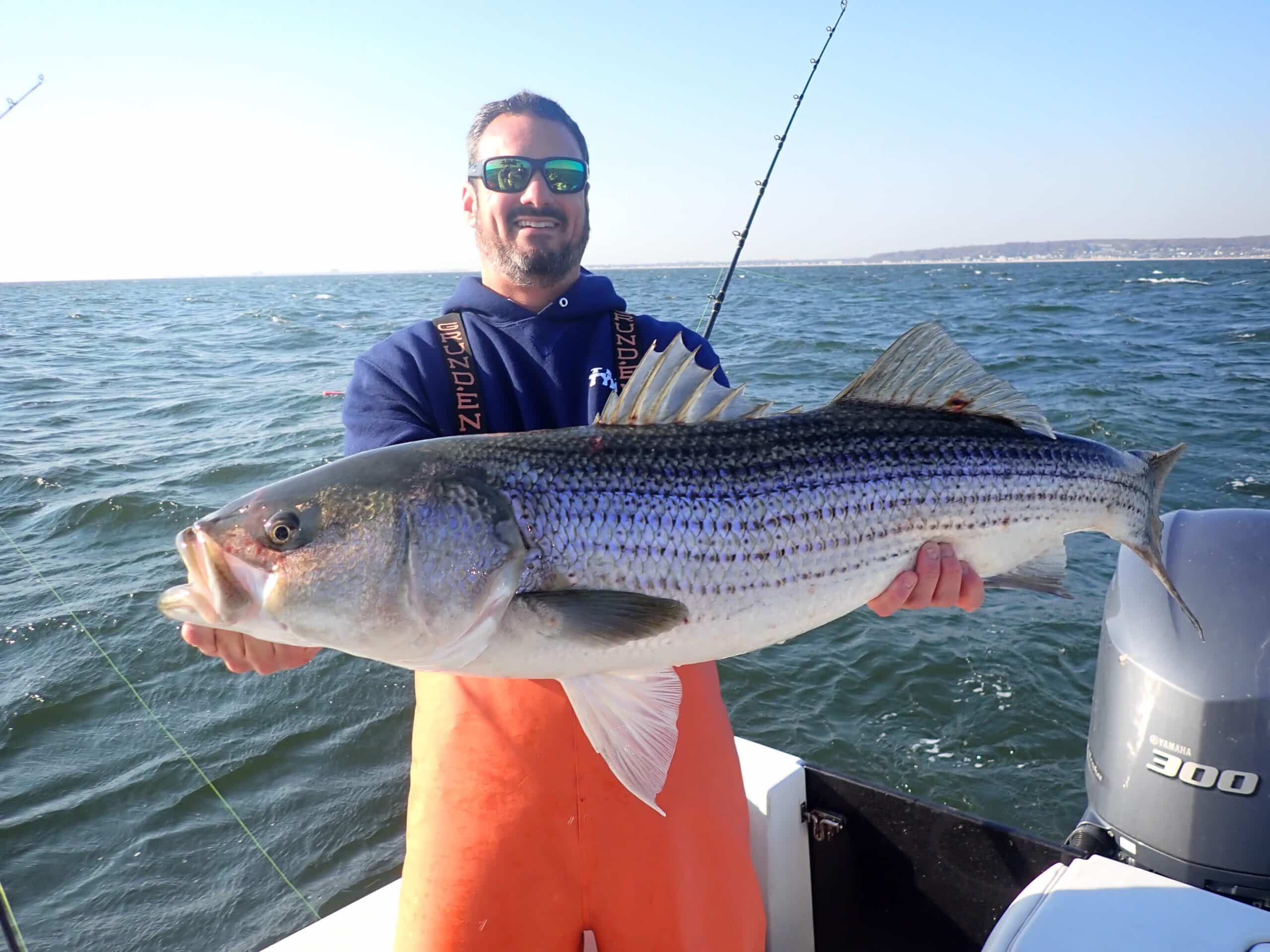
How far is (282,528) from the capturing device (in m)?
2.47

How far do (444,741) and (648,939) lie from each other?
1.00m

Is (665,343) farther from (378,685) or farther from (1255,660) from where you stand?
(378,685)

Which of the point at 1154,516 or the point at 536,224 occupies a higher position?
the point at 536,224

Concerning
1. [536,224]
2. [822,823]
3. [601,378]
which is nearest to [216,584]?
[601,378]

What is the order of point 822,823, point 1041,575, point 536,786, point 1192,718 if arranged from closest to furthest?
point 536,786, point 1041,575, point 1192,718, point 822,823

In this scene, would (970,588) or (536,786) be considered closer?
(536,786)

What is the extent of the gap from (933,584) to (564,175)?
96.5 inches

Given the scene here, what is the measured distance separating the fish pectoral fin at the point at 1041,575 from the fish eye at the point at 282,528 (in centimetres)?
266

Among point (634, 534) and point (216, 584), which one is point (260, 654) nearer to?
point (216, 584)

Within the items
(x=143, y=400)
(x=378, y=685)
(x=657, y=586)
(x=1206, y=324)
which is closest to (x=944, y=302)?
(x=1206, y=324)

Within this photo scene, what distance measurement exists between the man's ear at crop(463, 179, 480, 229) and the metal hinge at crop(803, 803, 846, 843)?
3415 mm

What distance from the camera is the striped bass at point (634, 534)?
8.10 feet

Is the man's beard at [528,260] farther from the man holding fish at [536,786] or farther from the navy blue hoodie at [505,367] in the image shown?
the man holding fish at [536,786]

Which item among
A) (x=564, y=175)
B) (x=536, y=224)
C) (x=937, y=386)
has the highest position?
(x=564, y=175)
